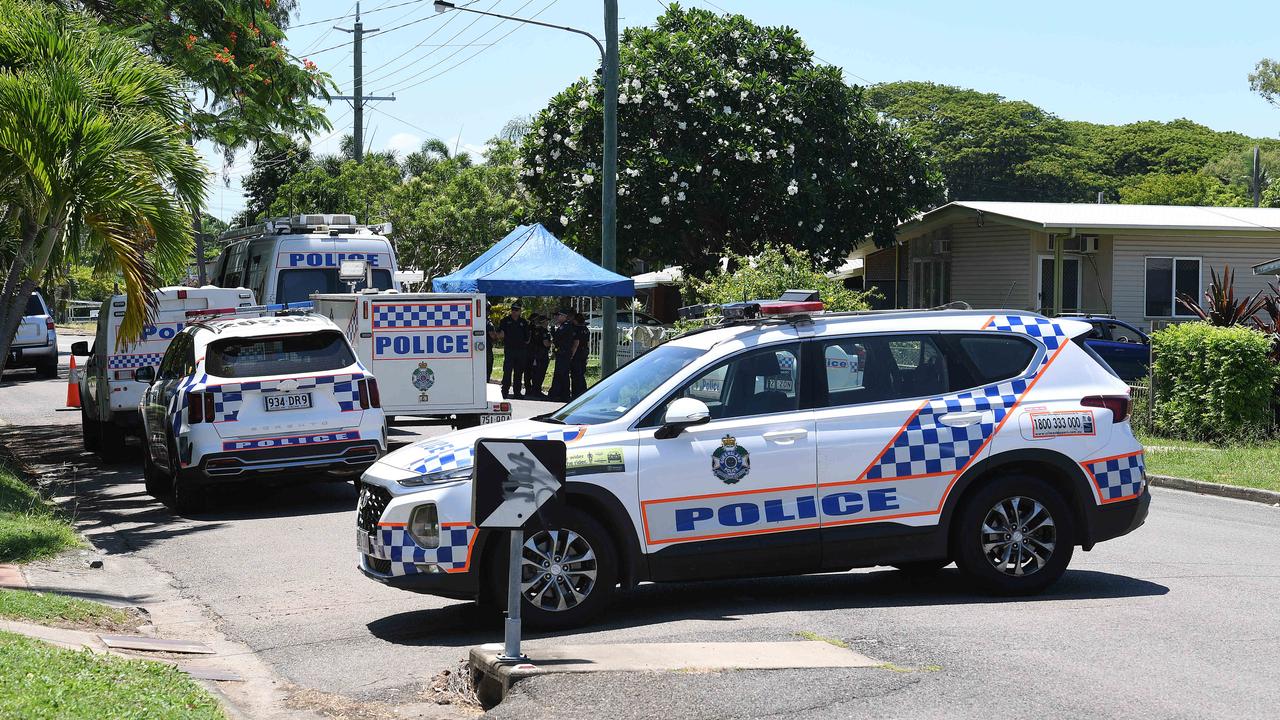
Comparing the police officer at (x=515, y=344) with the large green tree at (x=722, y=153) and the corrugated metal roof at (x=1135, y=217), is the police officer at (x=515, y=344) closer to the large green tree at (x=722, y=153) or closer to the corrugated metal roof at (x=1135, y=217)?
the large green tree at (x=722, y=153)

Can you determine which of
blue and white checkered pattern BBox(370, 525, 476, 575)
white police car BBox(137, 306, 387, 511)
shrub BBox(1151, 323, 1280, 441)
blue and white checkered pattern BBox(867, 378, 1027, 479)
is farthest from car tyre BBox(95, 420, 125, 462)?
shrub BBox(1151, 323, 1280, 441)

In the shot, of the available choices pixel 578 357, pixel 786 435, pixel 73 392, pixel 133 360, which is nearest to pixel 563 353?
pixel 578 357

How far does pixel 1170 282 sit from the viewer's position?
28.5m

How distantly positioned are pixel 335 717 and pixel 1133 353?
2086 cm

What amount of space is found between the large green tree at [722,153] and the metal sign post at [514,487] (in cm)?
2623

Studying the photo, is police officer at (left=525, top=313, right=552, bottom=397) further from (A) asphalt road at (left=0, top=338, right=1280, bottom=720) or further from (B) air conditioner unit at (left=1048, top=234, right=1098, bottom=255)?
(A) asphalt road at (left=0, top=338, right=1280, bottom=720)

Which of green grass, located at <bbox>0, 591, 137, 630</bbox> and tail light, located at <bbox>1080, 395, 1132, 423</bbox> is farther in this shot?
tail light, located at <bbox>1080, 395, 1132, 423</bbox>

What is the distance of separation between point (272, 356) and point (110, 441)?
5.53m

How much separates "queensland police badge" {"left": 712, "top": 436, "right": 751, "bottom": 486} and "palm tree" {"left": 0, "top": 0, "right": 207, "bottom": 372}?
6.17 meters

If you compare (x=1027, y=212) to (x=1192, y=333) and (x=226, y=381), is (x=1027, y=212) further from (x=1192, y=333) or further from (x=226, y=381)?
(x=226, y=381)

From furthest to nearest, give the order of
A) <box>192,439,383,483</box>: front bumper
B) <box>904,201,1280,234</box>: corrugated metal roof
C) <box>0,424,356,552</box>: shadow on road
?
1. <box>904,201,1280,234</box>: corrugated metal roof
2. <box>192,439,383,483</box>: front bumper
3. <box>0,424,356,552</box>: shadow on road

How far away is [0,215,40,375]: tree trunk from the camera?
38.7 feet

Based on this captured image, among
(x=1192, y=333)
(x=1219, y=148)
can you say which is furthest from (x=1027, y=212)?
(x=1219, y=148)

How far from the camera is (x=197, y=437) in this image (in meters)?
12.4
